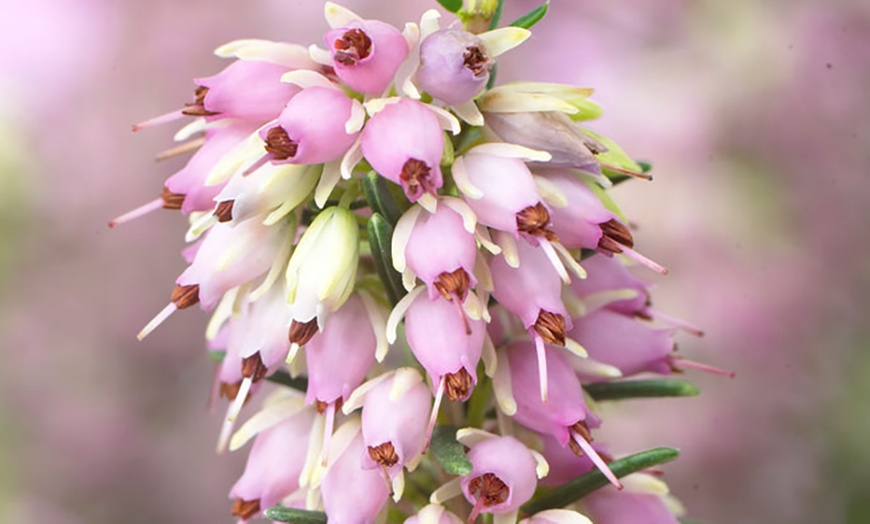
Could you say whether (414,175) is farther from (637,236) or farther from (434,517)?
(637,236)

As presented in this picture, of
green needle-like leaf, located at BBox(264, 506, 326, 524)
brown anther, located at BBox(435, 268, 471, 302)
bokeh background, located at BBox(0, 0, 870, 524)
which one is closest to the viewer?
brown anther, located at BBox(435, 268, 471, 302)

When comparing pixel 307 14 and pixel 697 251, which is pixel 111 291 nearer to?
pixel 307 14

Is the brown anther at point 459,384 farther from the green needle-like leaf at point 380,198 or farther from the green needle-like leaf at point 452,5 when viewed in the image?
the green needle-like leaf at point 452,5

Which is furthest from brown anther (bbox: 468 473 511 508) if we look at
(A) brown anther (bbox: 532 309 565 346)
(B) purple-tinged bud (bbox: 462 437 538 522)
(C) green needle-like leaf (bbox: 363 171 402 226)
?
(C) green needle-like leaf (bbox: 363 171 402 226)

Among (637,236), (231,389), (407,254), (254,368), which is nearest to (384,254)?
(407,254)

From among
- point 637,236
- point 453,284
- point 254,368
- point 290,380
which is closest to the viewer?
point 453,284

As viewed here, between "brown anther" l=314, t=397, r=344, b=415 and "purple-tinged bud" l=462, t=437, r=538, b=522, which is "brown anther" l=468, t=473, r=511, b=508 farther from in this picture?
"brown anther" l=314, t=397, r=344, b=415

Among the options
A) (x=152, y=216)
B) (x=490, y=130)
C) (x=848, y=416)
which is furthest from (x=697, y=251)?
(x=490, y=130)

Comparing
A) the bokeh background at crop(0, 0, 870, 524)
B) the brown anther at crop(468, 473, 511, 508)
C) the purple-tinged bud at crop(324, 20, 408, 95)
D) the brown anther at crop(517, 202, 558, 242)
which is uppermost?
the purple-tinged bud at crop(324, 20, 408, 95)
